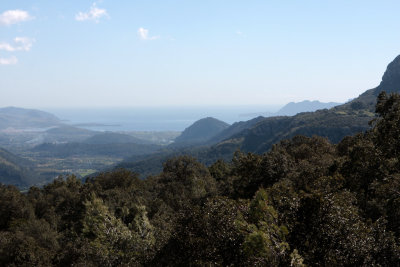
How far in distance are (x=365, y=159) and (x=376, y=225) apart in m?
14.6

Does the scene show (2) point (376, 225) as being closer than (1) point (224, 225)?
Yes

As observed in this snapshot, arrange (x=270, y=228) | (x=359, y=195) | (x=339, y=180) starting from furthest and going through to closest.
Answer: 1. (x=339, y=180)
2. (x=359, y=195)
3. (x=270, y=228)

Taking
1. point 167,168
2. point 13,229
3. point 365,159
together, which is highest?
point 365,159

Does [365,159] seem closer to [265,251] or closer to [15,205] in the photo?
[265,251]

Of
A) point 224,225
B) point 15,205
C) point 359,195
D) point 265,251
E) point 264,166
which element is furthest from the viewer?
point 15,205

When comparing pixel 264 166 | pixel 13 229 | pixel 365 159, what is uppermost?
pixel 365 159

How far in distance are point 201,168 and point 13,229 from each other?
145 feet

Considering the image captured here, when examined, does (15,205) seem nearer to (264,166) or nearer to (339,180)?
(264,166)

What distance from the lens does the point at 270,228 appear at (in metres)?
16.2

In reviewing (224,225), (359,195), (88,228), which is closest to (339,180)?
(359,195)

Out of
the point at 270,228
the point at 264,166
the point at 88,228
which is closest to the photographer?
the point at 270,228

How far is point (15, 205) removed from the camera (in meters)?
54.0

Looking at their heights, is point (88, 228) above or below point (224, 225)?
below

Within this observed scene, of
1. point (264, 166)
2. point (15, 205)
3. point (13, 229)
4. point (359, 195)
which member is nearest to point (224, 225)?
point (359, 195)
